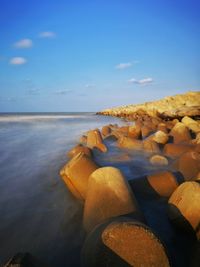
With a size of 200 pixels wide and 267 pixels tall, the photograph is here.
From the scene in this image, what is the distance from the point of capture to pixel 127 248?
1419 millimetres

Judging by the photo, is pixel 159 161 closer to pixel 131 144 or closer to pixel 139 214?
pixel 131 144

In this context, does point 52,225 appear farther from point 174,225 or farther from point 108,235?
point 174,225

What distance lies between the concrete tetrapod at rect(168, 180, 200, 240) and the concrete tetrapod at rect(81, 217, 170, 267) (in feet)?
2.40

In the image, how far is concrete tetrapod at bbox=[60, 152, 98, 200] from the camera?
281cm

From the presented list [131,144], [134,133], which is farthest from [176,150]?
[134,133]

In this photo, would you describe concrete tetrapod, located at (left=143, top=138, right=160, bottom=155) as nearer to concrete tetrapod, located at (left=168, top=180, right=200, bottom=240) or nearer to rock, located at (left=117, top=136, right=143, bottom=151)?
rock, located at (left=117, top=136, right=143, bottom=151)

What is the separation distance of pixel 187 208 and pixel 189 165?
148 cm

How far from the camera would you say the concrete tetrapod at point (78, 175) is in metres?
2.81

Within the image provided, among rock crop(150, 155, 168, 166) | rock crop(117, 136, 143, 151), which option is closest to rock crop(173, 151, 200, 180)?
rock crop(150, 155, 168, 166)

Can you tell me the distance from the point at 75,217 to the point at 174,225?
1027 mm

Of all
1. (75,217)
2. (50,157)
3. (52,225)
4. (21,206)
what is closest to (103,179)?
(75,217)

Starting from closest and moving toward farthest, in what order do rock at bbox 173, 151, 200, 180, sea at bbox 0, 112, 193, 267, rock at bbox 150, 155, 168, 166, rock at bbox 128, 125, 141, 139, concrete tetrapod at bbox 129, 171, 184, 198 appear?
sea at bbox 0, 112, 193, 267 < concrete tetrapod at bbox 129, 171, 184, 198 < rock at bbox 173, 151, 200, 180 < rock at bbox 150, 155, 168, 166 < rock at bbox 128, 125, 141, 139

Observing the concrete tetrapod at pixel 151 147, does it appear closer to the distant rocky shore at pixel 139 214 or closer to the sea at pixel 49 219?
the distant rocky shore at pixel 139 214

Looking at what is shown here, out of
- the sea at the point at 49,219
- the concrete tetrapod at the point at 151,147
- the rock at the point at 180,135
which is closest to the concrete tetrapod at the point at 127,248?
the sea at the point at 49,219
